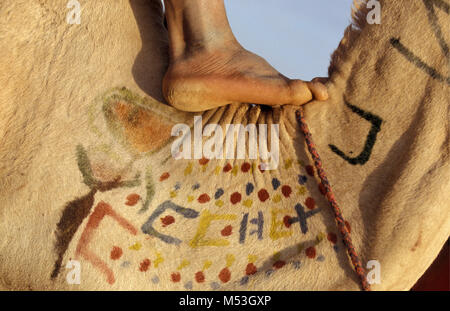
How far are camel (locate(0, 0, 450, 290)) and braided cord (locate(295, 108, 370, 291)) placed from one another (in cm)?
2

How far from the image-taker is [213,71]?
1.47 meters

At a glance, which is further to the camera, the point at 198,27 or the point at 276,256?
the point at 198,27

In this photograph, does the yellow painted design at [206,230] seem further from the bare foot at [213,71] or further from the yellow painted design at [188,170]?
the bare foot at [213,71]

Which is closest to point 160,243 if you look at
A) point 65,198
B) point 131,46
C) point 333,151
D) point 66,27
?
point 65,198

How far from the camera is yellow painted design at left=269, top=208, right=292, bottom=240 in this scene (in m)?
1.35

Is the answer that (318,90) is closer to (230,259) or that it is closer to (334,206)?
(334,206)

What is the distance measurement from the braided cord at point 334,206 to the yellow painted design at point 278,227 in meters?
0.11

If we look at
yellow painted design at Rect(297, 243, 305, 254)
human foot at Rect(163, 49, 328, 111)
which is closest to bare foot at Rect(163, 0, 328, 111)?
human foot at Rect(163, 49, 328, 111)

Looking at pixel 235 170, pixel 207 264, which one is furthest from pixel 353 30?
pixel 207 264

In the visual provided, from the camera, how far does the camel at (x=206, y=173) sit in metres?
1.31

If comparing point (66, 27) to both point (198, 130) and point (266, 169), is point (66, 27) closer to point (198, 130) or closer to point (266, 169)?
point (198, 130)

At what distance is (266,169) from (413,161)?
0.36m

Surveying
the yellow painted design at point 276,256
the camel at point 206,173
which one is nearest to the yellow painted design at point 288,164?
the camel at point 206,173

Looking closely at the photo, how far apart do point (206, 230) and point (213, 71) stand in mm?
414
